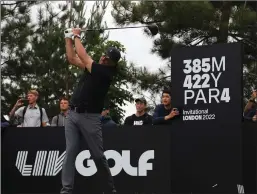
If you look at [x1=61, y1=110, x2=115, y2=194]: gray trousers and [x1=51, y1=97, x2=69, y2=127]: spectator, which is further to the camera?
[x1=51, y1=97, x2=69, y2=127]: spectator

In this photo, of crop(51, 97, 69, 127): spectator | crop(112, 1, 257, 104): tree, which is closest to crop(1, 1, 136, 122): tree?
crop(112, 1, 257, 104): tree

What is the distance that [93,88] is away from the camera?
30.8 feet

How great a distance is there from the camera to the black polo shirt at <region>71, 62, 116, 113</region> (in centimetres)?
937

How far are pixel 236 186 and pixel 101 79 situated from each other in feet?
9.33

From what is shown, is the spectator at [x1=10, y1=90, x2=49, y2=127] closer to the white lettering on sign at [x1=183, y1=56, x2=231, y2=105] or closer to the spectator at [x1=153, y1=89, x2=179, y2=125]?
the spectator at [x1=153, y1=89, x2=179, y2=125]

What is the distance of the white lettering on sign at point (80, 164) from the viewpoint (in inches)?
457

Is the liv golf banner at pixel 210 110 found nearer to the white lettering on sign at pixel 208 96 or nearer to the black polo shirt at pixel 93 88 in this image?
the white lettering on sign at pixel 208 96

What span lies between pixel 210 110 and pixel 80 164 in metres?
2.38

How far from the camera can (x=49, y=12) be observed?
2992 cm

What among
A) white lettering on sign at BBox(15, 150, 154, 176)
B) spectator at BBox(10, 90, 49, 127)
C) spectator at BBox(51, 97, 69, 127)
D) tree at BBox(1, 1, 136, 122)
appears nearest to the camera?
white lettering on sign at BBox(15, 150, 154, 176)

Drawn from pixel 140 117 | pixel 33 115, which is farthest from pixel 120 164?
pixel 33 115

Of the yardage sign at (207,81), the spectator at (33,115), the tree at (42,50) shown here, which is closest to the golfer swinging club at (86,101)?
the yardage sign at (207,81)

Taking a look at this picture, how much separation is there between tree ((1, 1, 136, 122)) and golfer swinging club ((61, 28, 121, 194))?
57.5 feet

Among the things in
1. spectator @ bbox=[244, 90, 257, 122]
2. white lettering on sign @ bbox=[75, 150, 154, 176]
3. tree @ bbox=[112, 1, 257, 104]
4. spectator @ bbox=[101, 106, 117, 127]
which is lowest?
white lettering on sign @ bbox=[75, 150, 154, 176]
